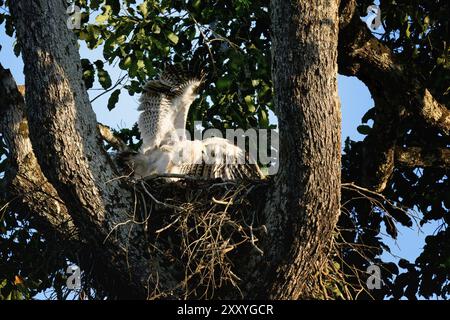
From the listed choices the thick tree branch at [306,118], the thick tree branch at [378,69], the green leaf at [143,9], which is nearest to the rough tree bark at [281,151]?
the thick tree branch at [306,118]

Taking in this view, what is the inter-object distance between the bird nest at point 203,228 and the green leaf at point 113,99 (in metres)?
1.85

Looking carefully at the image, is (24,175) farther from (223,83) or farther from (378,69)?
(378,69)

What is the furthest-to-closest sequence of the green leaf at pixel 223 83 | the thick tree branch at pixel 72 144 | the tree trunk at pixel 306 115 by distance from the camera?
the green leaf at pixel 223 83 → the thick tree branch at pixel 72 144 → the tree trunk at pixel 306 115

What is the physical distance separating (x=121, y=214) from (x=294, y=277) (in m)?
1.27

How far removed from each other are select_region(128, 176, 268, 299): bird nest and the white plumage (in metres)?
1.30

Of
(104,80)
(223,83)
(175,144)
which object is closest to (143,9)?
(104,80)

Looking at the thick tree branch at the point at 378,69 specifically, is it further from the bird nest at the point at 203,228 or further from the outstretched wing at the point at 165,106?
the outstretched wing at the point at 165,106

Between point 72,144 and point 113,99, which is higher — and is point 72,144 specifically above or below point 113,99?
below

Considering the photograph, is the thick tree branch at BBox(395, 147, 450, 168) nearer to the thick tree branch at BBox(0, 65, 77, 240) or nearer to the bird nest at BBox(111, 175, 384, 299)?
the bird nest at BBox(111, 175, 384, 299)

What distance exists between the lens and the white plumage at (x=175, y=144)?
766cm

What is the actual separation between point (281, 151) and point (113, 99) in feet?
9.06

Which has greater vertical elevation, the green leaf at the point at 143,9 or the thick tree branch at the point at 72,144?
the green leaf at the point at 143,9

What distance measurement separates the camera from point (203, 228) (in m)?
6.21
